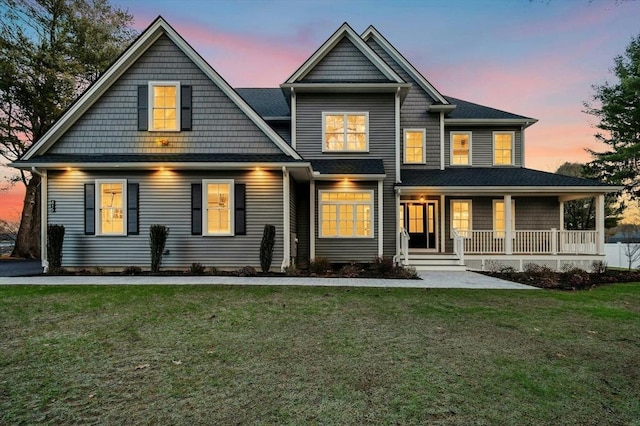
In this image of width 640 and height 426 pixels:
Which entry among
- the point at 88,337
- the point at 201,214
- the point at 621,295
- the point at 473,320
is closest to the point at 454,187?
the point at 621,295

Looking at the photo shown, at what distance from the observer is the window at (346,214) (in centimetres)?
1396

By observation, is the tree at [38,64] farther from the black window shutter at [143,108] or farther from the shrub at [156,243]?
the shrub at [156,243]

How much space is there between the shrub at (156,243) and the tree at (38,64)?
14148mm

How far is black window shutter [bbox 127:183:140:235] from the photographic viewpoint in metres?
12.1

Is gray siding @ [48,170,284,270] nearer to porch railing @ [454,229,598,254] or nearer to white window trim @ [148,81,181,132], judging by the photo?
white window trim @ [148,81,181,132]

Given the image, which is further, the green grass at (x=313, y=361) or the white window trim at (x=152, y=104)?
the white window trim at (x=152, y=104)

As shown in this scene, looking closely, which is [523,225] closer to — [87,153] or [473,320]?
[473,320]

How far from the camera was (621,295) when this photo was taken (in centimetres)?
922

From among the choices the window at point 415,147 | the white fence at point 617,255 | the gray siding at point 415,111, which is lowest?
the white fence at point 617,255

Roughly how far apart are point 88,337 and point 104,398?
7.10 feet

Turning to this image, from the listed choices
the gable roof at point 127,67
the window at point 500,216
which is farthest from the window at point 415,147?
the gable roof at point 127,67

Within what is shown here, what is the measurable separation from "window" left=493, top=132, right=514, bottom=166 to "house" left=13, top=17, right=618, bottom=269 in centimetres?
5

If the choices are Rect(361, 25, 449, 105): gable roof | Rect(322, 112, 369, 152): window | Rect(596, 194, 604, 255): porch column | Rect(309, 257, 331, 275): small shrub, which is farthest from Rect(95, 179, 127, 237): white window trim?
Rect(596, 194, 604, 255): porch column

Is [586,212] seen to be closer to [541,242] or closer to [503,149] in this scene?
[503,149]
